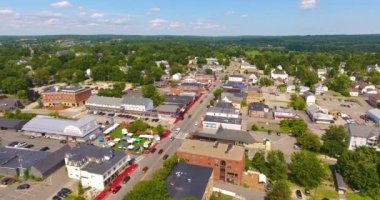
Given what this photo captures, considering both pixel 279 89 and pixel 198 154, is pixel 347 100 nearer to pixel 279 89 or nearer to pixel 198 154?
pixel 279 89

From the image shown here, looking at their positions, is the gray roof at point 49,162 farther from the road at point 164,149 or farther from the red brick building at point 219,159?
the red brick building at point 219,159

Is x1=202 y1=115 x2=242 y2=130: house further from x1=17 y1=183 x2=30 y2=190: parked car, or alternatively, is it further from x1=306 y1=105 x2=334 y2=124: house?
x1=17 y1=183 x2=30 y2=190: parked car

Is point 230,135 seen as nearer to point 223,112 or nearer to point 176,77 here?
point 223,112

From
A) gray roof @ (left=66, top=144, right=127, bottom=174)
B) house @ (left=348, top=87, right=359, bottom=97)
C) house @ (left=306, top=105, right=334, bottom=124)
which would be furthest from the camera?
house @ (left=348, top=87, right=359, bottom=97)

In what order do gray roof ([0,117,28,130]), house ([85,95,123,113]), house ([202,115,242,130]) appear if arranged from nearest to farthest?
gray roof ([0,117,28,130])
house ([202,115,242,130])
house ([85,95,123,113])

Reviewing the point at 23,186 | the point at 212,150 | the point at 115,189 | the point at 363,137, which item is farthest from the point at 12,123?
the point at 363,137

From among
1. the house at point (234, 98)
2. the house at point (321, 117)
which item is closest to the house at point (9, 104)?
the house at point (234, 98)

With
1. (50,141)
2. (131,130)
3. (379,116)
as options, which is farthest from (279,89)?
(50,141)

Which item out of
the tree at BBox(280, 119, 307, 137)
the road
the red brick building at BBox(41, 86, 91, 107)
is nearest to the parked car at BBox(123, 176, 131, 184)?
the road
